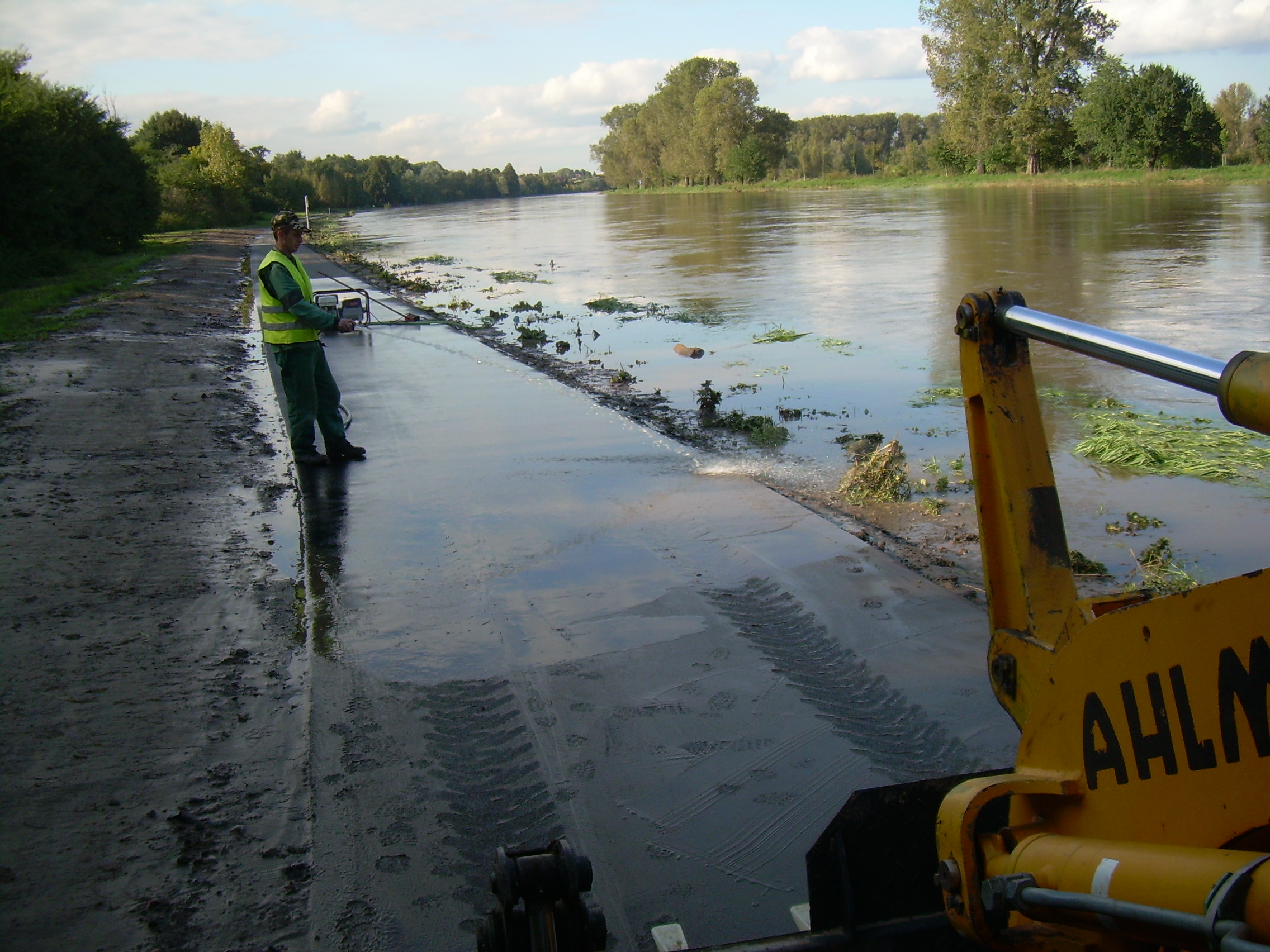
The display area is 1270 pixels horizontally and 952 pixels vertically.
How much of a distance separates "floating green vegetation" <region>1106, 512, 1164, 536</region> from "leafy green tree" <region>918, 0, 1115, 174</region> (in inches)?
2541

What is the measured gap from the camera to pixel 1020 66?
2554 inches

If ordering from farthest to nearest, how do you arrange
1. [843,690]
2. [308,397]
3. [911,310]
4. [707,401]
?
[911,310] → [707,401] → [308,397] → [843,690]

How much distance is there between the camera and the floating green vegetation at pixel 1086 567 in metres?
5.58

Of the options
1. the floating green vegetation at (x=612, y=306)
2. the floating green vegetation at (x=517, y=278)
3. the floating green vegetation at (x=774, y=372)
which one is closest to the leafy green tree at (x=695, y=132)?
Answer: the floating green vegetation at (x=517, y=278)

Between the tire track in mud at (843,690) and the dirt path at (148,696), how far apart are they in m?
2.09

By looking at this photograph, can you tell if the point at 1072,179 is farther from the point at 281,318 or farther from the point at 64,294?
the point at 281,318

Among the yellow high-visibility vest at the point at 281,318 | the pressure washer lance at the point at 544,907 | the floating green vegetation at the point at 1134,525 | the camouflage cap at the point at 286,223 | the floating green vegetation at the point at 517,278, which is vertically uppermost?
the floating green vegetation at the point at 517,278

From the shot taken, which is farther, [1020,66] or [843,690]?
[1020,66]

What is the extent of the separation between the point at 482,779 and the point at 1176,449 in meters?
6.50

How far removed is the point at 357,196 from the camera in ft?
420

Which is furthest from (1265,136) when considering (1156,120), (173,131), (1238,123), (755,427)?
(173,131)

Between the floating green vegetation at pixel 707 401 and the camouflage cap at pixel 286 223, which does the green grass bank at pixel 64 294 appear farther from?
the floating green vegetation at pixel 707 401

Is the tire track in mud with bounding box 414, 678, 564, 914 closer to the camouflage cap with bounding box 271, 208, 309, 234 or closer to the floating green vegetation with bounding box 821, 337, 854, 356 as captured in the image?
the camouflage cap with bounding box 271, 208, 309, 234

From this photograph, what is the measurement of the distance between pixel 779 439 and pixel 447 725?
213 inches
